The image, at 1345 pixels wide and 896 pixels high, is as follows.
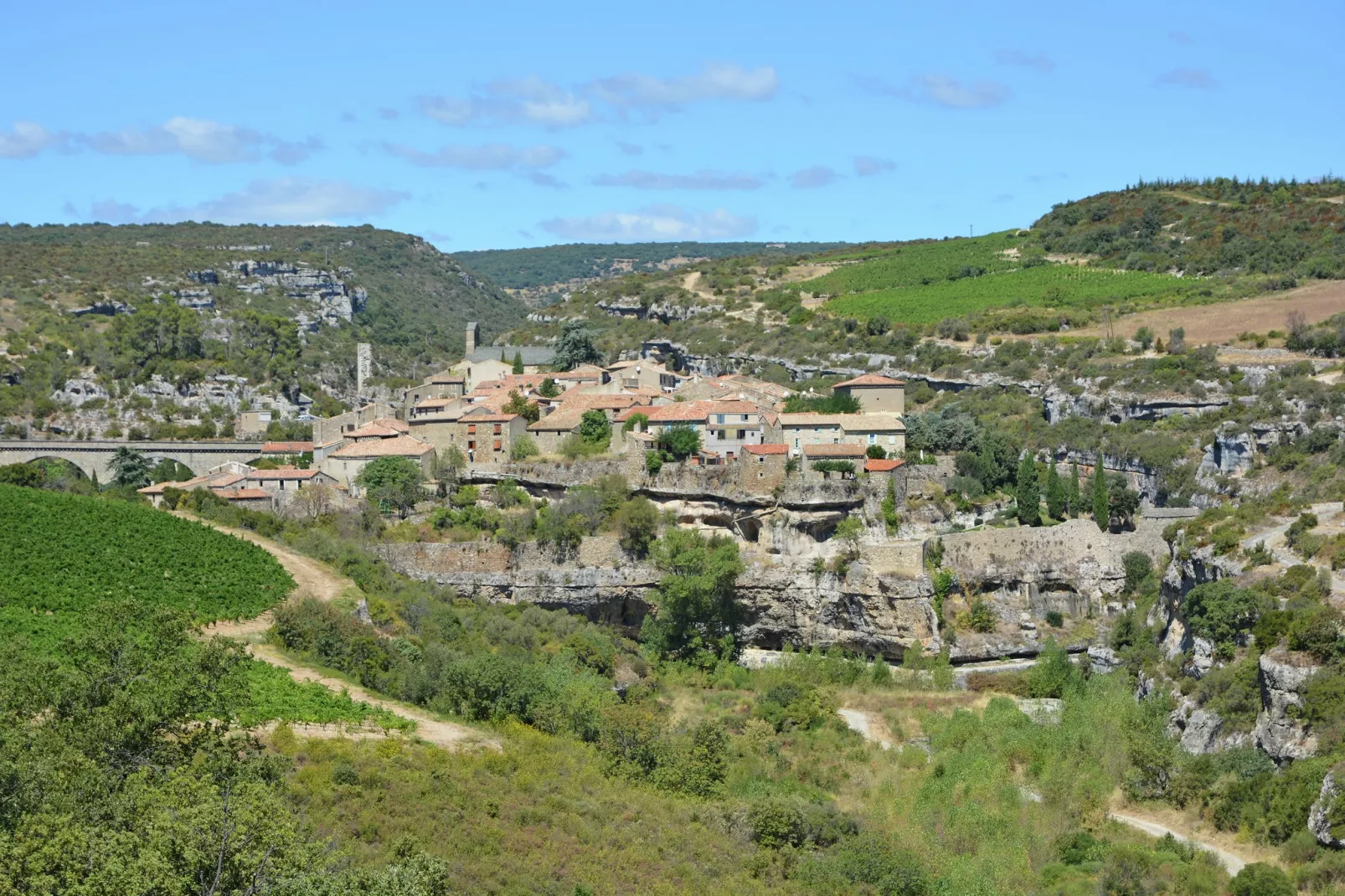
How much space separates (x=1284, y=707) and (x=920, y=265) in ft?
271

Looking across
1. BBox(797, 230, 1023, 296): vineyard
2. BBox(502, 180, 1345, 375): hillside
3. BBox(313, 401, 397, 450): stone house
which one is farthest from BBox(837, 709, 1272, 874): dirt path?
BBox(797, 230, 1023, 296): vineyard

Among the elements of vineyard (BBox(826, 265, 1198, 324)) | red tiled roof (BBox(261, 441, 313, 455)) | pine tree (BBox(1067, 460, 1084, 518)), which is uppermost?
vineyard (BBox(826, 265, 1198, 324))

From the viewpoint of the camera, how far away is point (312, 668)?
48781mm

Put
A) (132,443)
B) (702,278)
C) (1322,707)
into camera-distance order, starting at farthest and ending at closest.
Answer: (702,278), (132,443), (1322,707)

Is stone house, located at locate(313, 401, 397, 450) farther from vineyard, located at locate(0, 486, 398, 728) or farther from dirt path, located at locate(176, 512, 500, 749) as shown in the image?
vineyard, located at locate(0, 486, 398, 728)

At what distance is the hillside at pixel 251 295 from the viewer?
11844cm

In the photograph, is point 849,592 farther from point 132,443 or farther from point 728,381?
point 132,443

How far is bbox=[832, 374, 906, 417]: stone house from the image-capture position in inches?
2854

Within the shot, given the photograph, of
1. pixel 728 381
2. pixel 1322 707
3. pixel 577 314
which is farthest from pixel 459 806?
pixel 577 314

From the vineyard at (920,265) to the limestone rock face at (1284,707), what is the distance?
70.8 meters

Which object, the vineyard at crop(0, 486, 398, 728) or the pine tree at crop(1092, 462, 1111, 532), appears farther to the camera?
the pine tree at crop(1092, 462, 1111, 532)

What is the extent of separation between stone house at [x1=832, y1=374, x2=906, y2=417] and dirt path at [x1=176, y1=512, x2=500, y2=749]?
75.8ft

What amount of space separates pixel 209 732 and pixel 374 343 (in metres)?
109

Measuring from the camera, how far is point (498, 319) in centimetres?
17600
